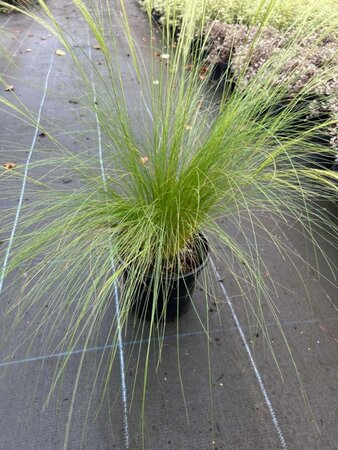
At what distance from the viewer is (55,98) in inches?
97.2

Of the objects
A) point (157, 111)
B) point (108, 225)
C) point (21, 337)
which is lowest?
point (21, 337)

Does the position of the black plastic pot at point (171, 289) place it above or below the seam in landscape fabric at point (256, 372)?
above

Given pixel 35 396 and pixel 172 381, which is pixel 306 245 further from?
pixel 35 396

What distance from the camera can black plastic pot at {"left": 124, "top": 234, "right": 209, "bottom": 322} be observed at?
1.02 metres

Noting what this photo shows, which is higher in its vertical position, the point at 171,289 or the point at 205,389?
the point at 171,289

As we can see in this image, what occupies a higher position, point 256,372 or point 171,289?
point 171,289

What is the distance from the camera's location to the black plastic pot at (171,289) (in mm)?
1019

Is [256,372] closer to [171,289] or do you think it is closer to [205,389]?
[205,389]

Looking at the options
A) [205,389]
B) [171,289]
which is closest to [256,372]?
[205,389]

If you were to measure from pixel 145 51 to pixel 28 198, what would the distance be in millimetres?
2116

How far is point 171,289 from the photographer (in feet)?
3.54

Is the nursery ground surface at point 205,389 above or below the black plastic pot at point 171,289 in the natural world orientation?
below

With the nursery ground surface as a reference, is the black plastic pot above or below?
above

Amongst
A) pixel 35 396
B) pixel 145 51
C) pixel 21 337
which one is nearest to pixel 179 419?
pixel 35 396
